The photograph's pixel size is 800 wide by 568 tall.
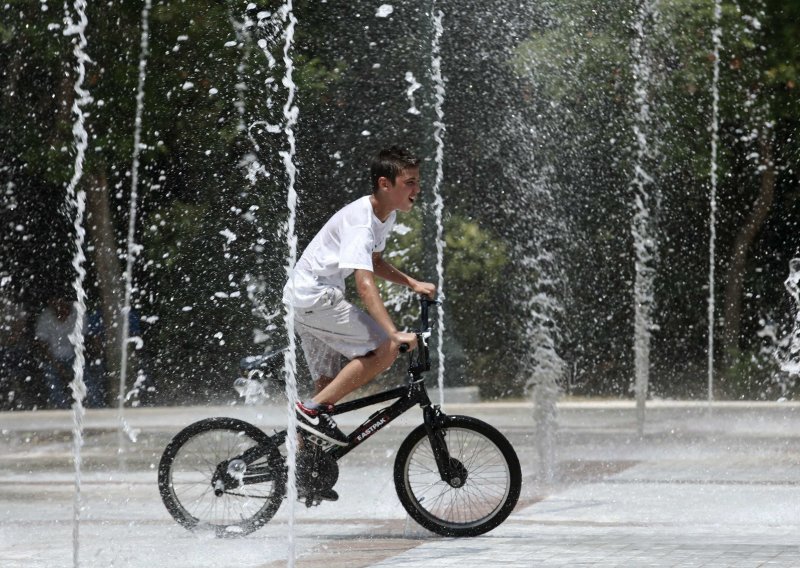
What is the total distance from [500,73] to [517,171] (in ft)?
4.53

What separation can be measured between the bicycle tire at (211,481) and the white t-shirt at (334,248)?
0.64 metres

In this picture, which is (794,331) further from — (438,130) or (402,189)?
(402,189)

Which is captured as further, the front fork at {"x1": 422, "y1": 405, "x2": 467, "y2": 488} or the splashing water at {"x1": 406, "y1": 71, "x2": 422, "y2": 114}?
the splashing water at {"x1": 406, "y1": 71, "x2": 422, "y2": 114}

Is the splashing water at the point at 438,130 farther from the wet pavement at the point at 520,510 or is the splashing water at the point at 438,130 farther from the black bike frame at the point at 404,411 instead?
the black bike frame at the point at 404,411

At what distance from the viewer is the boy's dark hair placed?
6699mm

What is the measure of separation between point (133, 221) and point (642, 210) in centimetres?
534

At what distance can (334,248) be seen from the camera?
6684 mm

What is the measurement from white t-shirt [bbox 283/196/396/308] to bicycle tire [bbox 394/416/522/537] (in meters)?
0.73

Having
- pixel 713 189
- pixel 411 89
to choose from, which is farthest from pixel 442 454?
pixel 713 189

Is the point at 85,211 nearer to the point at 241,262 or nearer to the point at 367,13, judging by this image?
the point at 241,262

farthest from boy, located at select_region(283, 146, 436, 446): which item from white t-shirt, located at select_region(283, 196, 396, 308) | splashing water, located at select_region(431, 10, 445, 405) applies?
splashing water, located at select_region(431, 10, 445, 405)

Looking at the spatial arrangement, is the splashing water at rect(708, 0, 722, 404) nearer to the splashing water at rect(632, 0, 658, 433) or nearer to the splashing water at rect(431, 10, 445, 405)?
the splashing water at rect(632, 0, 658, 433)

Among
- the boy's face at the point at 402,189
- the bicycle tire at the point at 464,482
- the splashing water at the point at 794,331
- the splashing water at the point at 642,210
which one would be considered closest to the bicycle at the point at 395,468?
the bicycle tire at the point at 464,482

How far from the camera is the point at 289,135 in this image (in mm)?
16203
